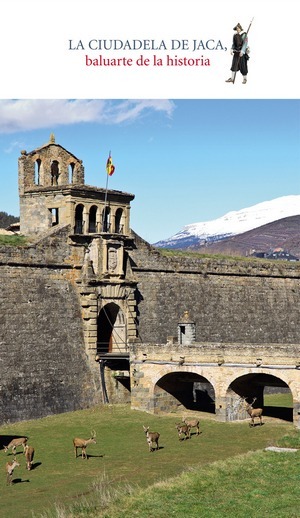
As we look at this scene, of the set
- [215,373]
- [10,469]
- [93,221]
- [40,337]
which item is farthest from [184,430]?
[93,221]

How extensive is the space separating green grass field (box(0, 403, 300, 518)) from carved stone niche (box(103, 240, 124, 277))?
6.38 metres

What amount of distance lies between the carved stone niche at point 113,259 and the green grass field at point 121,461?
638 cm

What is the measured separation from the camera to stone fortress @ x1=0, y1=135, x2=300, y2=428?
39219 mm

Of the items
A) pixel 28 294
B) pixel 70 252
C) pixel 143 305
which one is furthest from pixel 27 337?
pixel 143 305

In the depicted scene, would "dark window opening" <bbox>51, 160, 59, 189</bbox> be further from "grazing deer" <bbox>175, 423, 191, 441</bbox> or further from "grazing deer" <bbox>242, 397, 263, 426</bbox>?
"grazing deer" <bbox>175, 423, 191, 441</bbox>

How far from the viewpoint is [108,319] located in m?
44.8

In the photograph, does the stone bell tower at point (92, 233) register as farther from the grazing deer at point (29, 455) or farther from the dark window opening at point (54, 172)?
the grazing deer at point (29, 455)

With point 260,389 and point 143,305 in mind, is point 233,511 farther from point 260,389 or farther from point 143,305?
point 143,305

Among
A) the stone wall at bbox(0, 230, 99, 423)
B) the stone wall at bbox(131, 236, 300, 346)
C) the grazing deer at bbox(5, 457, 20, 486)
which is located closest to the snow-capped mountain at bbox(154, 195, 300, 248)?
the stone wall at bbox(131, 236, 300, 346)

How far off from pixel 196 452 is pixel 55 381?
386 inches

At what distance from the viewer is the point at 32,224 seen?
44.8 metres

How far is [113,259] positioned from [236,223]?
356ft
